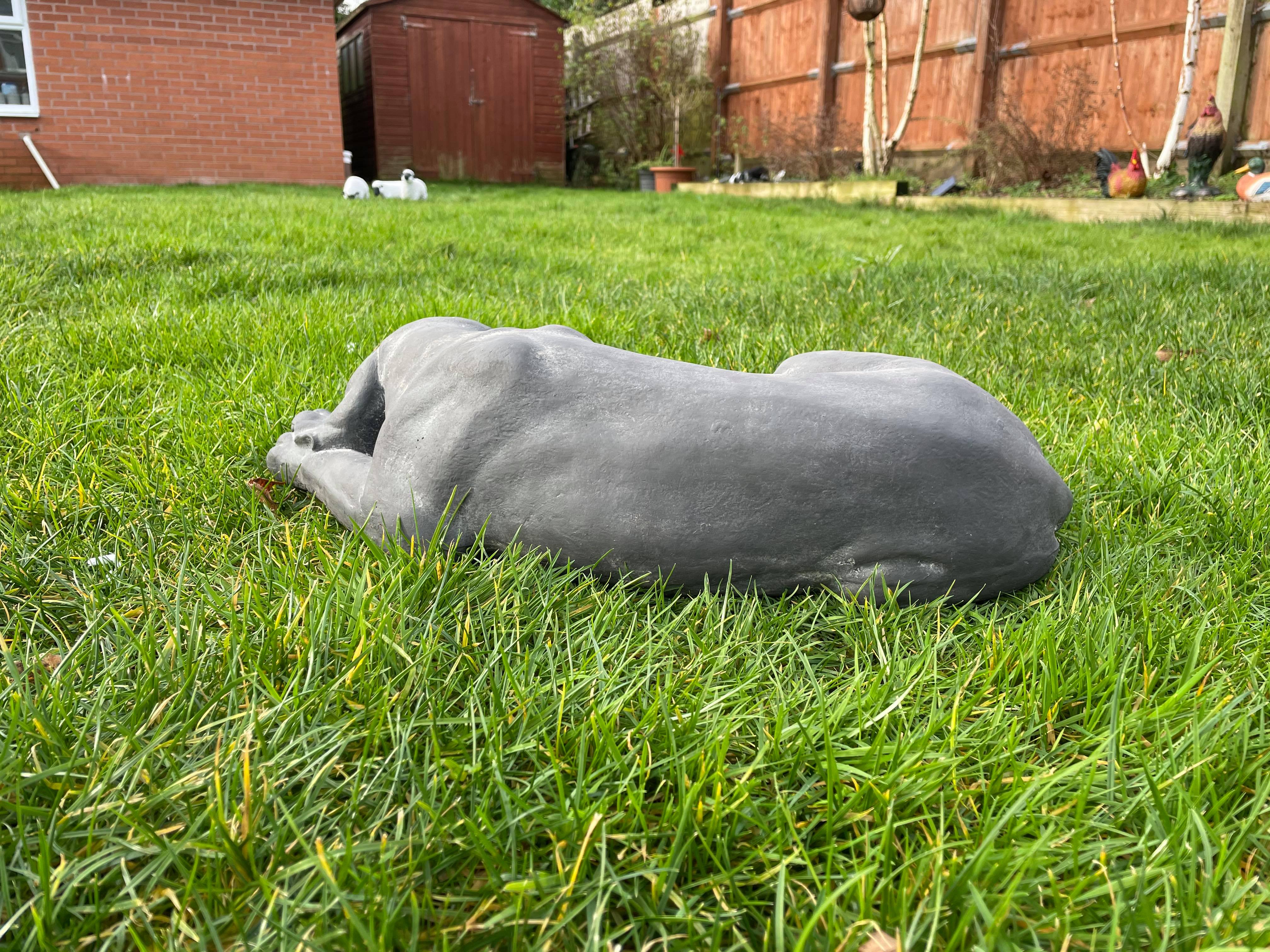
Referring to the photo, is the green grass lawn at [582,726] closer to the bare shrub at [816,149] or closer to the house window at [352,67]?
the bare shrub at [816,149]

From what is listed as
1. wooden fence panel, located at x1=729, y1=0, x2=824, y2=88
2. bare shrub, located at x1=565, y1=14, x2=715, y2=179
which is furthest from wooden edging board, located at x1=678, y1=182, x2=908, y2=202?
bare shrub, located at x1=565, y1=14, x2=715, y2=179

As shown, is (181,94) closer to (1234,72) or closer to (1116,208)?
(1116,208)

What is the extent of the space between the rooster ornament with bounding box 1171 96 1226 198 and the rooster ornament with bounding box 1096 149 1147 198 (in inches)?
11.8

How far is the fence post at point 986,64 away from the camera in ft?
34.0

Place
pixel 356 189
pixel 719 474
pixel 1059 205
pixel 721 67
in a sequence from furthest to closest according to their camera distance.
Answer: pixel 721 67 < pixel 356 189 < pixel 1059 205 < pixel 719 474

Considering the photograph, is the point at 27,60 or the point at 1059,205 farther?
the point at 27,60

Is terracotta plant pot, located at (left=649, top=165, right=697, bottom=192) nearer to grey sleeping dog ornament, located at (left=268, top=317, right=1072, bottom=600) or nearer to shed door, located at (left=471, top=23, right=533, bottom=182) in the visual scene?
shed door, located at (left=471, top=23, right=533, bottom=182)

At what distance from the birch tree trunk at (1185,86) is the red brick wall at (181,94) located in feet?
34.6

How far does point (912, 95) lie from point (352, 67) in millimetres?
11075

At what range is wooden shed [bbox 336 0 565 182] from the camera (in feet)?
50.2

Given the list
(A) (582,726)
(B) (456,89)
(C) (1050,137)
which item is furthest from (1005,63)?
(A) (582,726)

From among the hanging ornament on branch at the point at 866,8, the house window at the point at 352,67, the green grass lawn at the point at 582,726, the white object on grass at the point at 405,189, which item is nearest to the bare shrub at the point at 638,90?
the house window at the point at 352,67

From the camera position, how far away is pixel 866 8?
10133 millimetres

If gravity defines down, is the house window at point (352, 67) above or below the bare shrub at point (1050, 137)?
above
